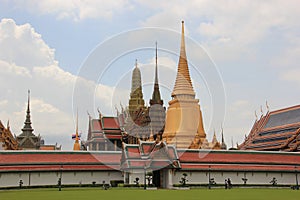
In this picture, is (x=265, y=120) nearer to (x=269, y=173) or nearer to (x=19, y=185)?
(x=269, y=173)

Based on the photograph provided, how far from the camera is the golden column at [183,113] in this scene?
188 feet

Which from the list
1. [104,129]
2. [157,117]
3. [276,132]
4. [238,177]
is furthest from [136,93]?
[238,177]

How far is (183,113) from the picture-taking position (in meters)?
59.1

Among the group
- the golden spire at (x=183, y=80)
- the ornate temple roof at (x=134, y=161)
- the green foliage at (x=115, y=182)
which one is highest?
the golden spire at (x=183, y=80)

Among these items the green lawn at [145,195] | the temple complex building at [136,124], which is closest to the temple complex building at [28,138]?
the temple complex building at [136,124]

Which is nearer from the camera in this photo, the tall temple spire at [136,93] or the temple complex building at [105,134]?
the temple complex building at [105,134]

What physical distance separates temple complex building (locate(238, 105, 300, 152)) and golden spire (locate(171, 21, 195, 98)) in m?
12.2

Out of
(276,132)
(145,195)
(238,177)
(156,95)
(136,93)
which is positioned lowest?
(145,195)

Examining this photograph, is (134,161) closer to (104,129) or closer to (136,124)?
(136,124)

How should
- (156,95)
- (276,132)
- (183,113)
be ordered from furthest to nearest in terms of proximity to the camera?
1. (156,95)
2. (183,113)
3. (276,132)

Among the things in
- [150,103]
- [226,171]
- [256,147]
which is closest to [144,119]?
[150,103]

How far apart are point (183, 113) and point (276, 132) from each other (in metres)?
13.8

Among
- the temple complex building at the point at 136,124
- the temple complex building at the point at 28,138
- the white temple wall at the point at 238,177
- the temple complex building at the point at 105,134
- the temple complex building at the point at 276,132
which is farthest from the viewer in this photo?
the temple complex building at the point at 28,138

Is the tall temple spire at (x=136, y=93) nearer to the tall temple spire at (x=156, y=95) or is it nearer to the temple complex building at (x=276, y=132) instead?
the tall temple spire at (x=156, y=95)
